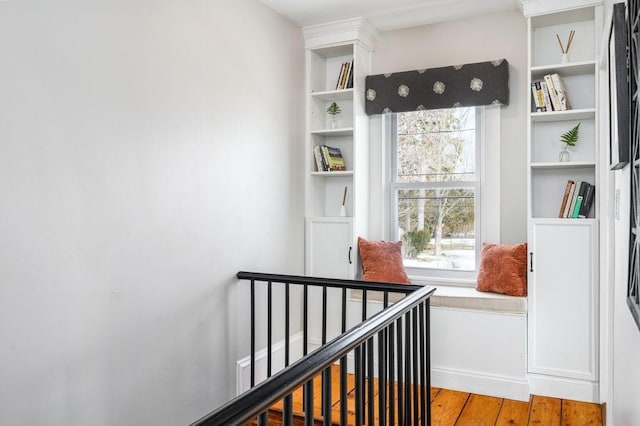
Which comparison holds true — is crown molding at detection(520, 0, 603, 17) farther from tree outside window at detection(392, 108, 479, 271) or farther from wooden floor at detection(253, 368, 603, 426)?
wooden floor at detection(253, 368, 603, 426)

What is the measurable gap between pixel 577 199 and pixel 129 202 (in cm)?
256

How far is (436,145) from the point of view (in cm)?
378

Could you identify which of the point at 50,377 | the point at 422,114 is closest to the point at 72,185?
→ the point at 50,377

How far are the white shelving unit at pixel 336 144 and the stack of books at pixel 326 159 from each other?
0.04 metres

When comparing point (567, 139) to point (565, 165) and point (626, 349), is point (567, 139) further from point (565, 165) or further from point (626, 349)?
point (626, 349)

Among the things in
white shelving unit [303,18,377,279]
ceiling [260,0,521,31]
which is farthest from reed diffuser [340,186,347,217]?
ceiling [260,0,521,31]

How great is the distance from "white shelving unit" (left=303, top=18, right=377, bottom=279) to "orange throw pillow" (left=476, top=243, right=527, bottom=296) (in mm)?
913

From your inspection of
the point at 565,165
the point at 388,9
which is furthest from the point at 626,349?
the point at 388,9

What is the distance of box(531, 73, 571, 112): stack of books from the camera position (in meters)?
3.17

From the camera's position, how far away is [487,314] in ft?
10.6

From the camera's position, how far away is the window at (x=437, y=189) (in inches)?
145

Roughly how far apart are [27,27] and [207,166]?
1.13 m

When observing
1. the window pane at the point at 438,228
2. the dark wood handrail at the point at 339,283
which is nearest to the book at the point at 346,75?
the window pane at the point at 438,228

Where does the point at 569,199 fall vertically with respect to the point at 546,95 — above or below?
below
